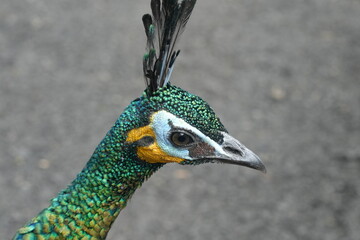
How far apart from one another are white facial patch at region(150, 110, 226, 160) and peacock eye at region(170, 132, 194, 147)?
2 cm

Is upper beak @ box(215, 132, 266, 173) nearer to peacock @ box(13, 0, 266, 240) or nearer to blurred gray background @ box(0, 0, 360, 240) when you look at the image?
peacock @ box(13, 0, 266, 240)

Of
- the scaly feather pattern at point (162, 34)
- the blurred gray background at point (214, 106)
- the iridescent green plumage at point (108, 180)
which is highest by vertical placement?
the blurred gray background at point (214, 106)

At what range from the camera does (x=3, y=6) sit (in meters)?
5.30

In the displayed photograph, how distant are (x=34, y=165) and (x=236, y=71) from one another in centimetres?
207

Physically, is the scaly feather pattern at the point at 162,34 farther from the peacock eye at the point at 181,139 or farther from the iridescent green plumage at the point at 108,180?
the peacock eye at the point at 181,139

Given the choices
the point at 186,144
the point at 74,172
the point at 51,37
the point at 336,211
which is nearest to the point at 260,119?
the point at 336,211

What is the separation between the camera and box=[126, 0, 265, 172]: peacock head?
1.70 meters

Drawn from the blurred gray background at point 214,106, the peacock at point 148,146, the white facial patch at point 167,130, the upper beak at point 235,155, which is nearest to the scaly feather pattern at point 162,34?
the peacock at point 148,146

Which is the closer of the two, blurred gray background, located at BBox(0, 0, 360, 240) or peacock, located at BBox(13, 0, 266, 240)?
peacock, located at BBox(13, 0, 266, 240)

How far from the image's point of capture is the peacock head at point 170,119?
170cm

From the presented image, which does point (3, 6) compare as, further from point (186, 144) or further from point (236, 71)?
point (186, 144)

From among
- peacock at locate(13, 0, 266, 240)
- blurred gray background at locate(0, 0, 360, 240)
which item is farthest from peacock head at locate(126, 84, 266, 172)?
blurred gray background at locate(0, 0, 360, 240)

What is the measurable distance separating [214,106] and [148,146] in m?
2.74

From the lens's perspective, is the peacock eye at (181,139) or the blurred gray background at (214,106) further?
the blurred gray background at (214,106)
